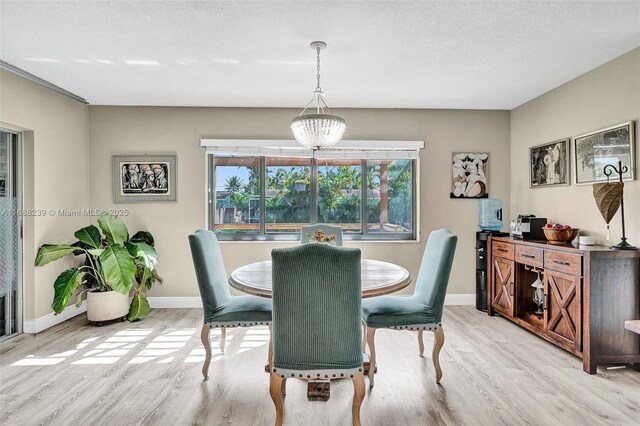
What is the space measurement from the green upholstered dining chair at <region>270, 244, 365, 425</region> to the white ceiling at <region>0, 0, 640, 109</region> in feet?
5.09

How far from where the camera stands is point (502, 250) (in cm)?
376

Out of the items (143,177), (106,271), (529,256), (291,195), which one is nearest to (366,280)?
(529,256)

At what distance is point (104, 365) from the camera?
107 inches

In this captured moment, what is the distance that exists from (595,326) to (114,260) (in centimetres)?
407

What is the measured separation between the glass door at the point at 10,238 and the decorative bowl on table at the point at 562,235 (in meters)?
5.03

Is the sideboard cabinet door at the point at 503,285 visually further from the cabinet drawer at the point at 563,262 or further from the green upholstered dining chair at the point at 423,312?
the green upholstered dining chair at the point at 423,312

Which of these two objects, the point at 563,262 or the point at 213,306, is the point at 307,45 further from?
the point at 563,262

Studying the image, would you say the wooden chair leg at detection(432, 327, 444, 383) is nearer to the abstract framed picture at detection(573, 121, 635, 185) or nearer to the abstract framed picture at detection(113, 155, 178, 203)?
the abstract framed picture at detection(573, 121, 635, 185)

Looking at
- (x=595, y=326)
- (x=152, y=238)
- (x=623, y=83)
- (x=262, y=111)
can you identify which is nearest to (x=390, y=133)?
(x=262, y=111)

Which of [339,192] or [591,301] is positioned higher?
[339,192]

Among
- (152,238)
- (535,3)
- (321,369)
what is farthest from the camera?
(152,238)

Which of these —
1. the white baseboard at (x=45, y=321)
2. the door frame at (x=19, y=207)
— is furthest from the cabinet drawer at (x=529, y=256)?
the door frame at (x=19, y=207)

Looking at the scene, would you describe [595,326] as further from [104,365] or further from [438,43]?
[104,365]

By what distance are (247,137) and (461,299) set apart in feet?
10.9
